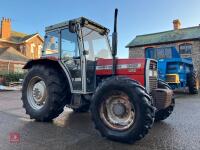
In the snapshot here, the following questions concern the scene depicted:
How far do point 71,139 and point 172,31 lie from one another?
2394 centimetres

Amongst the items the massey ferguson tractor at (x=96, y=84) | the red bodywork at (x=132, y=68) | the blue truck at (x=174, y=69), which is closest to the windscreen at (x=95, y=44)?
the massey ferguson tractor at (x=96, y=84)

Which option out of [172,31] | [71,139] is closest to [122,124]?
[71,139]

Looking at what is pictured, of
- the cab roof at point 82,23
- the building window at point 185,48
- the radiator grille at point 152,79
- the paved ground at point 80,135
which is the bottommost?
the paved ground at point 80,135

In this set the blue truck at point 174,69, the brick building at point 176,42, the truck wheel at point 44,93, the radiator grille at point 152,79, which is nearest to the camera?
the radiator grille at point 152,79

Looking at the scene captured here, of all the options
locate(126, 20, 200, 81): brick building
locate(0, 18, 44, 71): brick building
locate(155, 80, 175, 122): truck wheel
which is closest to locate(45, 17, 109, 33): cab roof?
locate(155, 80, 175, 122): truck wheel

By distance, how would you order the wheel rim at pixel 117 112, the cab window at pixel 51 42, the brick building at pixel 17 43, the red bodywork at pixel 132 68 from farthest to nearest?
1. the brick building at pixel 17 43
2. the cab window at pixel 51 42
3. the red bodywork at pixel 132 68
4. the wheel rim at pixel 117 112

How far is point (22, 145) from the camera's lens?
3.77 metres

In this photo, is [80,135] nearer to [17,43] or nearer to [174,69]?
[174,69]

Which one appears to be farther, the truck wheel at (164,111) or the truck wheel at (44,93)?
the truck wheel at (164,111)

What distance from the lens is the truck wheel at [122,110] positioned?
3.79m

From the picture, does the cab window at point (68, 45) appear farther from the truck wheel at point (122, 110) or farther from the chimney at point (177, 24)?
the chimney at point (177, 24)

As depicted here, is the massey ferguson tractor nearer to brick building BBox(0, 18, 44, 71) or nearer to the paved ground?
the paved ground

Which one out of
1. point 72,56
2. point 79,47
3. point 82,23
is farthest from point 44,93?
point 82,23

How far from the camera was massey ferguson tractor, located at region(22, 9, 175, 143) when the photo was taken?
3.97m
